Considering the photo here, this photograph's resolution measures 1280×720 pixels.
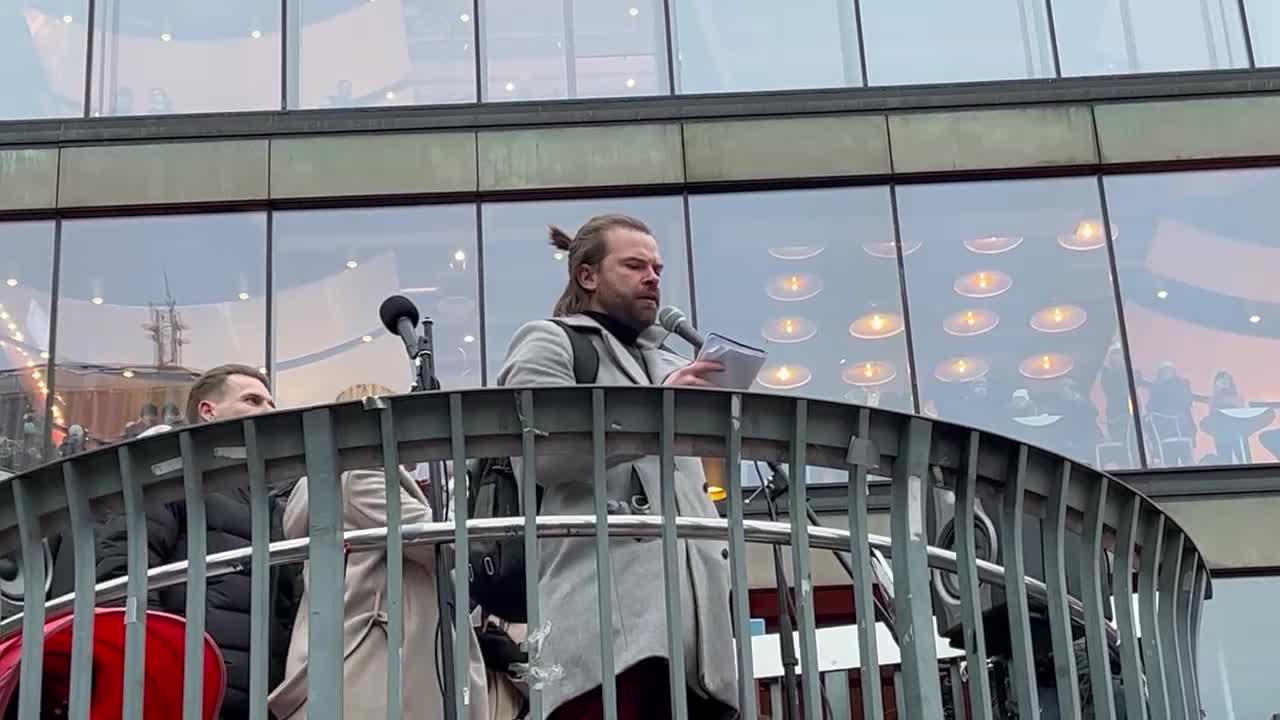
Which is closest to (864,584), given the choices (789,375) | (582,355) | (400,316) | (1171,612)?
(1171,612)

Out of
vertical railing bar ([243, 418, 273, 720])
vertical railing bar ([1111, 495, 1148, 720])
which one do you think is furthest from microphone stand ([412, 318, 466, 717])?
vertical railing bar ([1111, 495, 1148, 720])

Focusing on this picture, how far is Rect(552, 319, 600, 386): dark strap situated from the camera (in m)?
4.98

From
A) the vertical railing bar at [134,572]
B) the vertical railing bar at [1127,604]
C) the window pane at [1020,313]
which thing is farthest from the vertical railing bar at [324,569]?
the window pane at [1020,313]

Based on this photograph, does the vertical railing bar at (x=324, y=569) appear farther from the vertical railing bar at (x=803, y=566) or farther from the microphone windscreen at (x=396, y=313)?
the microphone windscreen at (x=396, y=313)

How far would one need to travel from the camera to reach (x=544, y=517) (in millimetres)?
4047

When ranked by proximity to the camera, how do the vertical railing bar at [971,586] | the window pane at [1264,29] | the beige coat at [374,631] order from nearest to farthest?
the vertical railing bar at [971,586] → the beige coat at [374,631] → the window pane at [1264,29]

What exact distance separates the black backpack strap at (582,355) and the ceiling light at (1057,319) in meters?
11.8

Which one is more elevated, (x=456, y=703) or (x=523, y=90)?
(x=523, y=90)

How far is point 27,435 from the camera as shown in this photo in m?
15.5

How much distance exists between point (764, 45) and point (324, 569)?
14450 mm

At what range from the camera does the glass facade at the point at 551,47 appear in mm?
17234

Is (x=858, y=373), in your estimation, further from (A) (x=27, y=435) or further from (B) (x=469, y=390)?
(B) (x=469, y=390)

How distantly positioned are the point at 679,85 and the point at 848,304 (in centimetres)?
282

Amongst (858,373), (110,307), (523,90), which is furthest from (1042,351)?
(110,307)
